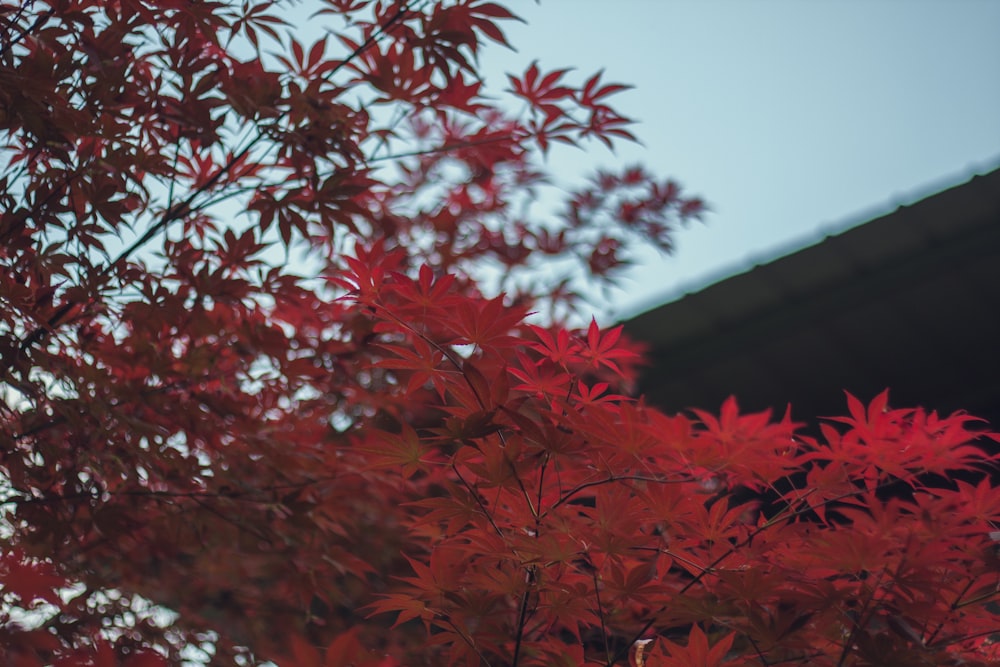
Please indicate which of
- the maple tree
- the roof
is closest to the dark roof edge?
the roof

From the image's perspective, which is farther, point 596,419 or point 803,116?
point 803,116

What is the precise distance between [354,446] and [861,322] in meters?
2.57

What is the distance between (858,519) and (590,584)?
463 millimetres

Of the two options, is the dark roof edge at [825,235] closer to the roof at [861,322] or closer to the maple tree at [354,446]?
the roof at [861,322]

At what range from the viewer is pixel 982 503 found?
3.60 ft

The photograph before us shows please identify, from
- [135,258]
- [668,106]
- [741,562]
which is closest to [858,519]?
[741,562]

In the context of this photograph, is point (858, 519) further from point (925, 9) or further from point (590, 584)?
point (925, 9)

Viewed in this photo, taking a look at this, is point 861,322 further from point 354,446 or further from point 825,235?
point 354,446

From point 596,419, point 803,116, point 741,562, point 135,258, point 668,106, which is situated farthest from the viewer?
point 803,116

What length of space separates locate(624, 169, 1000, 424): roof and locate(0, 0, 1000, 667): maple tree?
5.42 ft

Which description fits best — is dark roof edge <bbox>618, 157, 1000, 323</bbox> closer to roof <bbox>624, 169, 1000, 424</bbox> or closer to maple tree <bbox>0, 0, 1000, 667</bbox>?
roof <bbox>624, 169, 1000, 424</bbox>

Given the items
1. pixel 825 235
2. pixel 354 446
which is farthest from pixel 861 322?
pixel 354 446

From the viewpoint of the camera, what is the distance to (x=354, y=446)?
5.20ft

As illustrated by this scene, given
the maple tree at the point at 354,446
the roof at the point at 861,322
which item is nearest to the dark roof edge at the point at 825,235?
the roof at the point at 861,322
